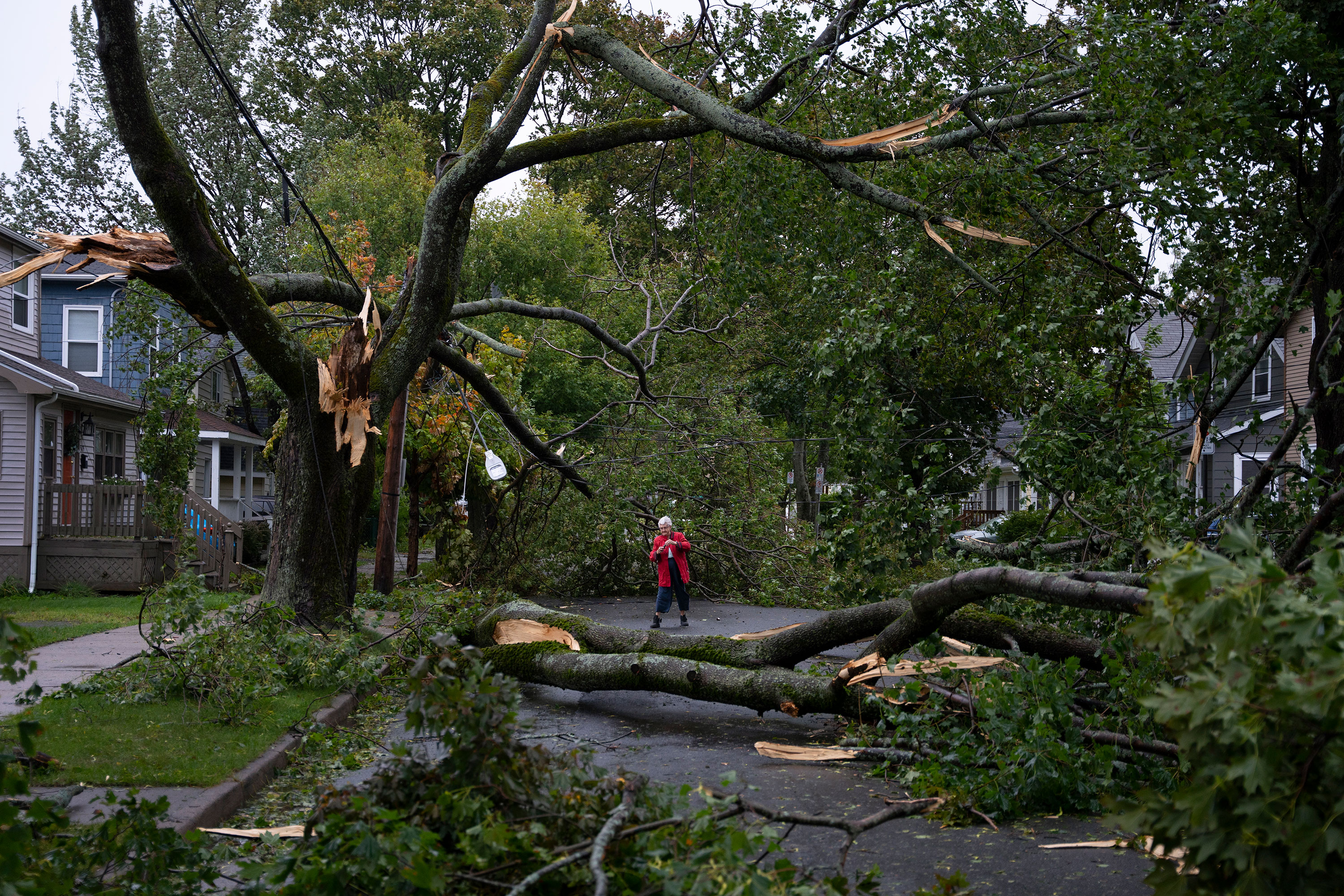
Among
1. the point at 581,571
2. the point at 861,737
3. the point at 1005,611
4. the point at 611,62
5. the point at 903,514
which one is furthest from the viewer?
the point at 581,571

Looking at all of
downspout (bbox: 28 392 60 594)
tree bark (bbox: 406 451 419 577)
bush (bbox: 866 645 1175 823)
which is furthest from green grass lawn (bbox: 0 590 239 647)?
bush (bbox: 866 645 1175 823)

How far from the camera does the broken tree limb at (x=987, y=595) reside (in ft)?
17.2

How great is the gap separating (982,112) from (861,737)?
23.5ft

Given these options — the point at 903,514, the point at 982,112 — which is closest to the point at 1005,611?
the point at 903,514

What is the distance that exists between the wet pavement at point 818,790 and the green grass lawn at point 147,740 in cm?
191

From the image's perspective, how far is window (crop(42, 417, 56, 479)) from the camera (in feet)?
63.6

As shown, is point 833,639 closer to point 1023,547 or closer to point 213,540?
point 1023,547

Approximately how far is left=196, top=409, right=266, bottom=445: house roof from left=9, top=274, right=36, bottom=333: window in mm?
6989

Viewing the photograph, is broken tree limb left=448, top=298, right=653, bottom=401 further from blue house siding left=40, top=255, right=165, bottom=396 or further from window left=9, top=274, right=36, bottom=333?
blue house siding left=40, top=255, right=165, bottom=396

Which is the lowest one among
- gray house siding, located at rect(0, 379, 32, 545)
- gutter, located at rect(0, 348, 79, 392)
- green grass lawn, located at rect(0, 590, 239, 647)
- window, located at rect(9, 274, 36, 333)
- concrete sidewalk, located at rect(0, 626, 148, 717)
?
green grass lawn, located at rect(0, 590, 239, 647)

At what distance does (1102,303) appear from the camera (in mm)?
9820

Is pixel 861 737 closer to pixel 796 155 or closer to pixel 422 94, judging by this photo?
pixel 796 155

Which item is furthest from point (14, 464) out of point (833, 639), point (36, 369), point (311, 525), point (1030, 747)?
point (1030, 747)

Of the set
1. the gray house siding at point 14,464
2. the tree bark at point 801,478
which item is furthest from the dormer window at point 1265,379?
the gray house siding at point 14,464
